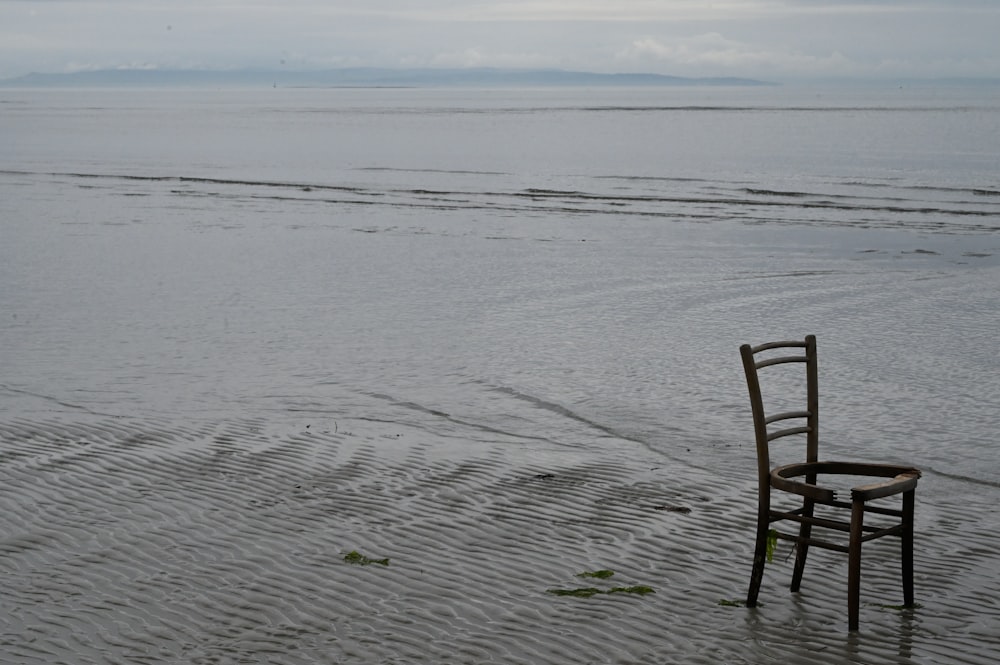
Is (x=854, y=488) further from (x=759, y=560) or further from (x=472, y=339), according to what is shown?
(x=472, y=339)

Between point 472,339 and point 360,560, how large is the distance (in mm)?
6135

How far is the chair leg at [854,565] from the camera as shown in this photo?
4.68 m

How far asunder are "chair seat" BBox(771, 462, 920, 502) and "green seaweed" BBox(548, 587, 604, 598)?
3.30ft

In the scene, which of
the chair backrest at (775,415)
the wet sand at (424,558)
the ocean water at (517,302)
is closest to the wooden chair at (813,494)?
the chair backrest at (775,415)

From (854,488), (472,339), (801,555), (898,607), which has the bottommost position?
(472,339)

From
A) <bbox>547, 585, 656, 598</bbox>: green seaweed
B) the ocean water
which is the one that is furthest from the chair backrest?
the ocean water

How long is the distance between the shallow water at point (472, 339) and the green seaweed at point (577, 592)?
246mm

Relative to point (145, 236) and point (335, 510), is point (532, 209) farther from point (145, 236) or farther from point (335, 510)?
point (335, 510)

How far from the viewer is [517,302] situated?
46.3ft

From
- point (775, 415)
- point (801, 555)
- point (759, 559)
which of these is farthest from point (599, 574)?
point (775, 415)

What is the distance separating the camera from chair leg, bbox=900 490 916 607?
488cm

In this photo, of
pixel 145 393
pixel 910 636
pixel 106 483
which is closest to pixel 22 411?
pixel 145 393

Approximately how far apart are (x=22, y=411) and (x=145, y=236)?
12580 mm

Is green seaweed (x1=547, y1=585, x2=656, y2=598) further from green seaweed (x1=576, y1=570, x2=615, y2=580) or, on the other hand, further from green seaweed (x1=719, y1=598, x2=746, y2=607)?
green seaweed (x1=719, y1=598, x2=746, y2=607)
